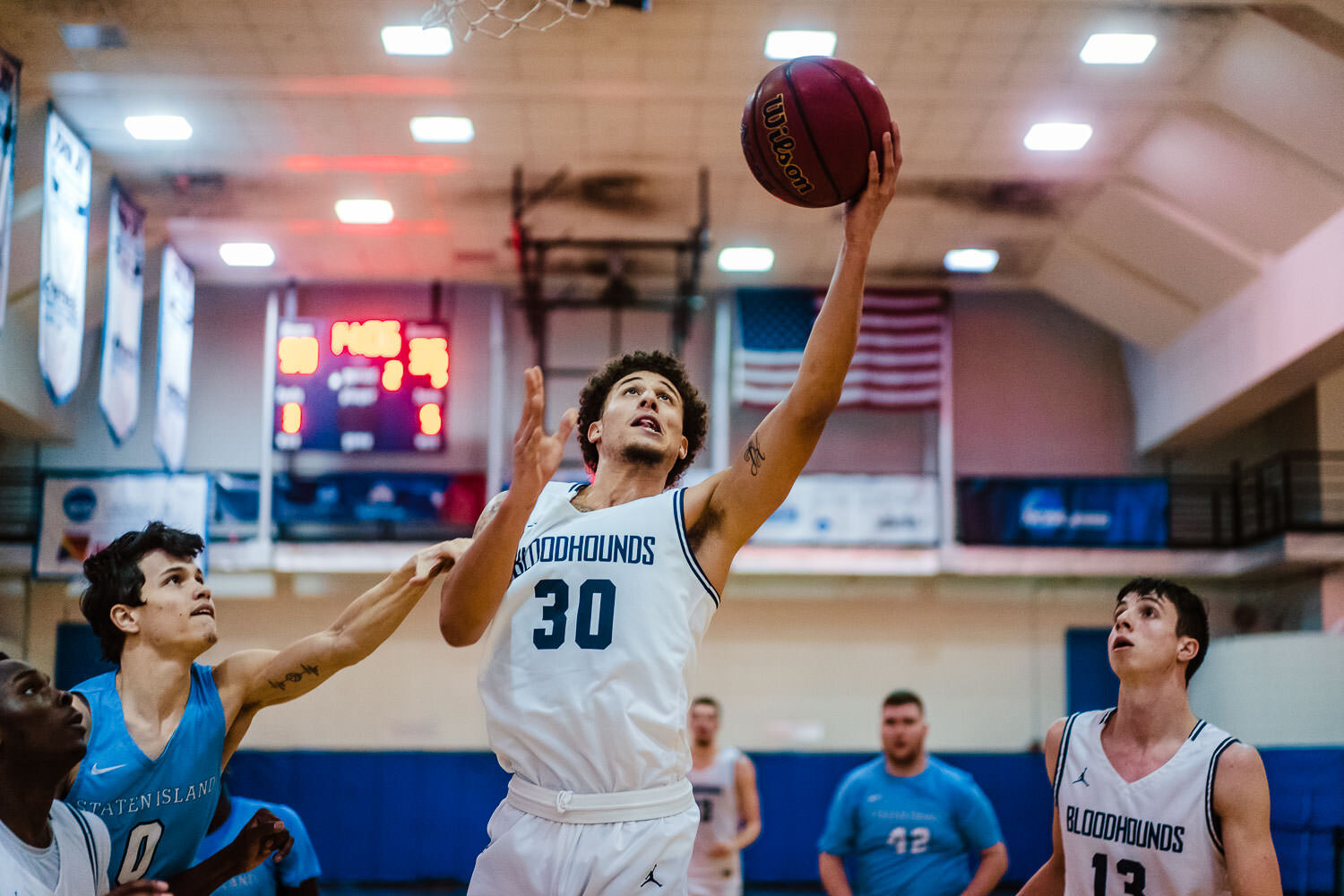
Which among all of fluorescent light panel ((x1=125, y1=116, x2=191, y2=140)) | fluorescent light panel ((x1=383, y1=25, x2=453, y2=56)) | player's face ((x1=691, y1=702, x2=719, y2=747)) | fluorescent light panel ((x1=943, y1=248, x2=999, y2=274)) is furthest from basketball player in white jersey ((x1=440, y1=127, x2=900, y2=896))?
fluorescent light panel ((x1=943, y1=248, x2=999, y2=274))

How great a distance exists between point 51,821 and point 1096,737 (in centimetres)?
295

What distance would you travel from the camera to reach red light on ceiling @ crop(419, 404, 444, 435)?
508 inches

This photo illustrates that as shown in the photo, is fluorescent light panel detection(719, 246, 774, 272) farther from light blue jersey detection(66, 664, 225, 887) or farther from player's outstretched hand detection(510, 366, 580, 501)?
player's outstretched hand detection(510, 366, 580, 501)

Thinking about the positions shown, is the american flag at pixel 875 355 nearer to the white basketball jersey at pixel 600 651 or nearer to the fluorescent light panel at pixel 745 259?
the fluorescent light panel at pixel 745 259

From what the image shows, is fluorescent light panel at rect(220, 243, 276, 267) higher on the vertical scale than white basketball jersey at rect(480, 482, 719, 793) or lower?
higher

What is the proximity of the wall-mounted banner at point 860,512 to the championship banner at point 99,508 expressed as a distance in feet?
20.1

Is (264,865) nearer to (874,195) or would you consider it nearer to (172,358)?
(874,195)

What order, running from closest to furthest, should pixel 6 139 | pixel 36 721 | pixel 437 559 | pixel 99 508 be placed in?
pixel 36 721
pixel 437 559
pixel 6 139
pixel 99 508

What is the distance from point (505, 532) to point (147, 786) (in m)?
1.37

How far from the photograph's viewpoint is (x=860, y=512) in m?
14.4

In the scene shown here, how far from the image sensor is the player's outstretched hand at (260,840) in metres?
3.35

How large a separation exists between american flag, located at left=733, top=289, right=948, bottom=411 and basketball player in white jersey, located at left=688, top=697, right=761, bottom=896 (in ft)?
21.6

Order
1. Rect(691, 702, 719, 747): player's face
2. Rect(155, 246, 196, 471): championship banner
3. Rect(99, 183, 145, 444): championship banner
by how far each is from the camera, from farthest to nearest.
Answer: Rect(155, 246, 196, 471): championship banner → Rect(99, 183, 145, 444): championship banner → Rect(691, 702, 719, 747): player's face

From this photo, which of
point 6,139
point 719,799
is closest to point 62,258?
point 6,139
